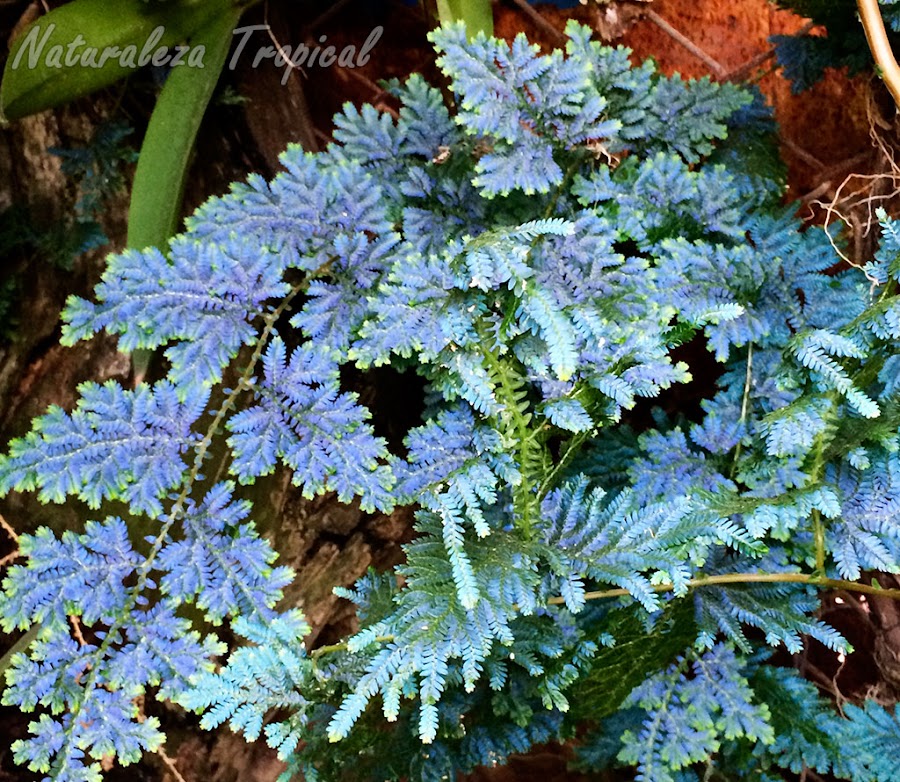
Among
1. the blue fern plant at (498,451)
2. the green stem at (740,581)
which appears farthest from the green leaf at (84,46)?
the green stem at (740,581)

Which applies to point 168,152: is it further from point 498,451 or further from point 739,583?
point 739,583

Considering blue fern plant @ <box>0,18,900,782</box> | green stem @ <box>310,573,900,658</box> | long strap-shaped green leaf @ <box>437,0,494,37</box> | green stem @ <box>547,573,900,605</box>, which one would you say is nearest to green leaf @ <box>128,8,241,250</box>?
blue fern plant @ <box>0,18,900,782</box>

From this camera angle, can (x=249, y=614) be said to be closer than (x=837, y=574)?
Yes

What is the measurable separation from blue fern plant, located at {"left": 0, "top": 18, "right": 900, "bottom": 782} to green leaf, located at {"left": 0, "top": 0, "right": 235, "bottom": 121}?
0.29 meters

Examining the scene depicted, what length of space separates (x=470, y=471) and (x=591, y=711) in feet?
1.43

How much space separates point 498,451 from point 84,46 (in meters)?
0.85

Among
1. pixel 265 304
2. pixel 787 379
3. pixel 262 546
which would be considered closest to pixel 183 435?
pixel 262 546

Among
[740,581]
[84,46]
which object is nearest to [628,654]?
[740,581]

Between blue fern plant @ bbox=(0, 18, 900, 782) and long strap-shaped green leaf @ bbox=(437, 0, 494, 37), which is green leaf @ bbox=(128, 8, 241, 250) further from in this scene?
long strap-shaped green leaf @ bbox=(437, 0, 494, 37)

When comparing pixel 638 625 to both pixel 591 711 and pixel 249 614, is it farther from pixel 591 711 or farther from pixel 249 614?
pixel 249 614

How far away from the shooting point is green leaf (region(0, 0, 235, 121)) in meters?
1.10

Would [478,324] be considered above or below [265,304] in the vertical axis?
below

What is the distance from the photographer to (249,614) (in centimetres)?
101

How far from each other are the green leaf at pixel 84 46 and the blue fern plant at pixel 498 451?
288 millimetres
